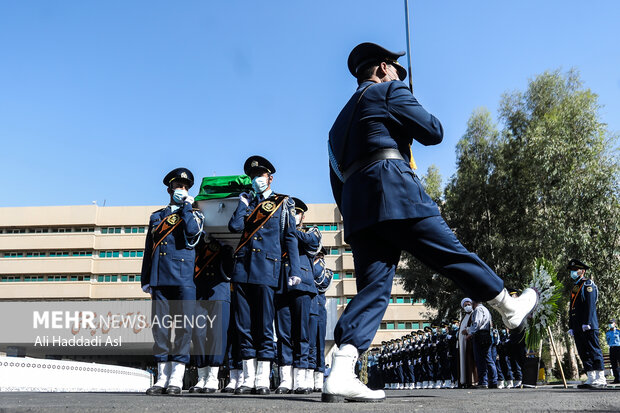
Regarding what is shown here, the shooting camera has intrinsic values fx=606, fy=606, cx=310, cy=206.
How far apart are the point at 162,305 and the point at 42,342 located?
5824 cm

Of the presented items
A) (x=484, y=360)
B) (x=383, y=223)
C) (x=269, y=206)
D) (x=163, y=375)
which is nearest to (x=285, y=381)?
(x=163, y=375)

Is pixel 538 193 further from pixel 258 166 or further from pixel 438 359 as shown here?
pixel 258 166

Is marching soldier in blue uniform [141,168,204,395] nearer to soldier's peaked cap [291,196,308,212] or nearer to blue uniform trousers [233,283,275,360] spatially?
blue uniform trousers [233,283,275,360]

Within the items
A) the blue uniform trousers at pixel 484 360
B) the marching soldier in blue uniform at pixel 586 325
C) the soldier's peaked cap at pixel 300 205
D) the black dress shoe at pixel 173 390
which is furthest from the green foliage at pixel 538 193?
the black dress shoe at pixel 173 390

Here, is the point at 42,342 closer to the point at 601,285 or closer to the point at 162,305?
the point at 601,285

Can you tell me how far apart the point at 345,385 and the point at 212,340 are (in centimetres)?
354

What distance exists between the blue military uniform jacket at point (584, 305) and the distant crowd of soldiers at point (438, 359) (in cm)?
134

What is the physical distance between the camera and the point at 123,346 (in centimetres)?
5919

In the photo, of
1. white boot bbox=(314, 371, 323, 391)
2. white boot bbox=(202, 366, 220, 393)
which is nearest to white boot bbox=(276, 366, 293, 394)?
white boot bbox=(202, 366, 220, 393)

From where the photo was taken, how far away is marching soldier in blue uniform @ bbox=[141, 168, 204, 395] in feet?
17.8

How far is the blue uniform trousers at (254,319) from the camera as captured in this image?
5.35 metres

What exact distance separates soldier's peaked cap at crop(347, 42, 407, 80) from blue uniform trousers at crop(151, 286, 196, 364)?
2755mm

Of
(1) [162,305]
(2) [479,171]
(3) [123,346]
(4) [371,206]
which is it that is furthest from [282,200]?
(3) [123,346]

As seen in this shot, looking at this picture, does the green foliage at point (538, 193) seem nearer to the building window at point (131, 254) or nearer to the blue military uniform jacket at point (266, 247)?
the blue military uniform jacket at point (266, 247)
